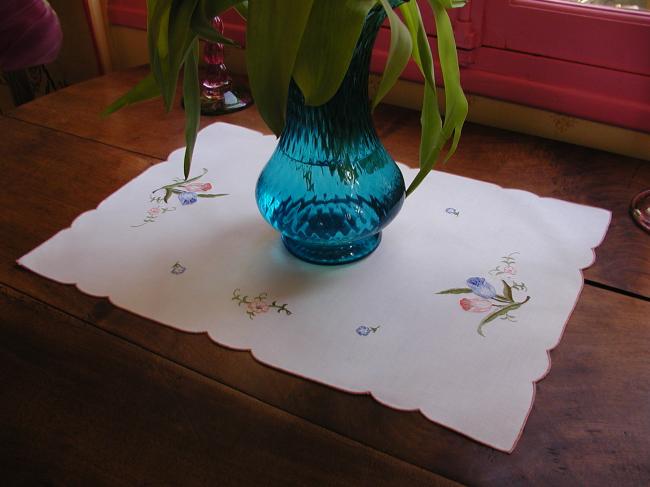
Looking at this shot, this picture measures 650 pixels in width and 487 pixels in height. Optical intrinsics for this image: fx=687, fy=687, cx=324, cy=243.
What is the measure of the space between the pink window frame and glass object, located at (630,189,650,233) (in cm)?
16

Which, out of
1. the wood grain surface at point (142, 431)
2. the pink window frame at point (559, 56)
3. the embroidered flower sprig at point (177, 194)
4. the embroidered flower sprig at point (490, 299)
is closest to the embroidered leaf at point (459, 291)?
the embroidered flower sprig at point (490, 299)

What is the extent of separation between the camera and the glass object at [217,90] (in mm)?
1204

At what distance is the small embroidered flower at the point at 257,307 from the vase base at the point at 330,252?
93 millimetres

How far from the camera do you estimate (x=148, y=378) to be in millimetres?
679

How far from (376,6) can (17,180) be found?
63 cm

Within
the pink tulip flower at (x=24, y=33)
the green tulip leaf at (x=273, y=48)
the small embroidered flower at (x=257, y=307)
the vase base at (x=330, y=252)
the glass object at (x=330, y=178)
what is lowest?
the small embroidered flower at (x=257, y=307)

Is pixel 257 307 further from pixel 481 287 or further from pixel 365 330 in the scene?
pixel 481 287

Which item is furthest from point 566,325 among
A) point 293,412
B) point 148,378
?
point 148,378

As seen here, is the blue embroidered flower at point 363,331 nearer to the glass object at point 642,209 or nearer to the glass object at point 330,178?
the glass object at point 330,178

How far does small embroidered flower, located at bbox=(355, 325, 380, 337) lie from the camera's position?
0.72m

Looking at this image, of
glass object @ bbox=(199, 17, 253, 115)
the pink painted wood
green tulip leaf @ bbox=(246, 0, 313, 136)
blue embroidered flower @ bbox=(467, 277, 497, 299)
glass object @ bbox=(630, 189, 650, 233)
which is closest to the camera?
green tulip leaf @ bbox=(246, 0, 313, 136)

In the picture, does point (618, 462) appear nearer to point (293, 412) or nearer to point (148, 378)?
point (293, 412)

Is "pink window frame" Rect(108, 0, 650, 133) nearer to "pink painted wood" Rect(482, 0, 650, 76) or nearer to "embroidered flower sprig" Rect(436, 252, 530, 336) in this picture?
"pink painted wood" Rect(482, 0, 650, 76)

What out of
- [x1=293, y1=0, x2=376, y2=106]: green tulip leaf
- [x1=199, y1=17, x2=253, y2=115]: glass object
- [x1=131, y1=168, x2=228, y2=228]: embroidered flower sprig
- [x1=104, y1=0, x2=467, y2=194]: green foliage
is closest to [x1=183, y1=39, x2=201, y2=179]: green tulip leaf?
[x1=104, y1=0, x2=467, y2=194]: green foliage
